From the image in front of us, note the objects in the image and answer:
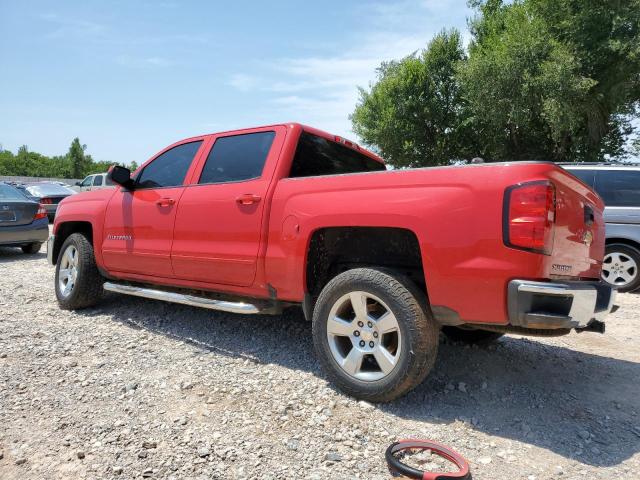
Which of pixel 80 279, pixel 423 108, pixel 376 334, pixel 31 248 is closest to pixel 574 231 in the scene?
pixel 376 334

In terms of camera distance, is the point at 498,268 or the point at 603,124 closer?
the point at 498,268

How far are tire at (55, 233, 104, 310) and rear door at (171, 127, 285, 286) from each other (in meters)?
1.45

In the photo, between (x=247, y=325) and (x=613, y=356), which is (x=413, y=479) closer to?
(x=247, y=325)

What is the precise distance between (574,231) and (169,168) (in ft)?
11.7

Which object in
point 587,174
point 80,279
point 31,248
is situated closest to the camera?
point 80,279

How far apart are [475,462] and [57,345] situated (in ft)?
11.4

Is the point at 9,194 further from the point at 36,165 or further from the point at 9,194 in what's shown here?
the point at 36,165

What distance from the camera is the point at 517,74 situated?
52.5 ft

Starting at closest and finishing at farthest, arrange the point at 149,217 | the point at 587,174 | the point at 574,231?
the point at 574,231, the point at 149,217, the point at 587,174

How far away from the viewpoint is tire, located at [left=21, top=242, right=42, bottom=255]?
10016 mm

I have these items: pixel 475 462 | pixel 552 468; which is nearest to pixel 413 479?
pixel 475 462

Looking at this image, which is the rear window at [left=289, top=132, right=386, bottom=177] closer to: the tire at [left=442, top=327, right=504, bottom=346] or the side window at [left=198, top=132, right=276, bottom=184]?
the side window at [left=198, top=132, right=276, bottom=184]

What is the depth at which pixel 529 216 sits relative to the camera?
2.49 meters

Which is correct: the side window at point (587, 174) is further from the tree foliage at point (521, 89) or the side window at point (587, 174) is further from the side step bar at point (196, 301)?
the tree foliage at point (521, 89)
